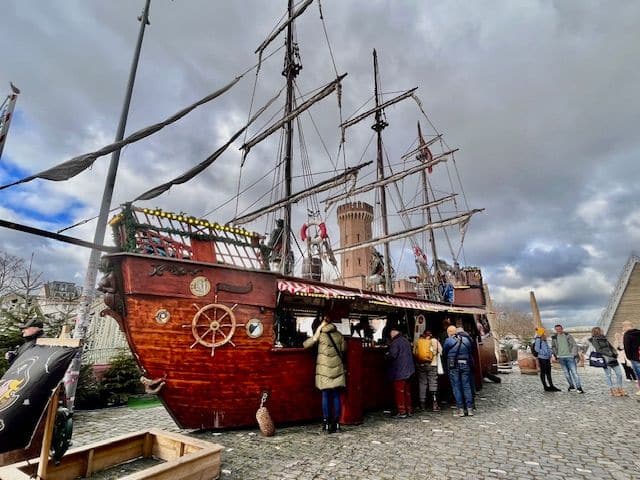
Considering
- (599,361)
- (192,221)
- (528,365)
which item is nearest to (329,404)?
(192,221)

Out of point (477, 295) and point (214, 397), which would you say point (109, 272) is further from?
point (477, 295)

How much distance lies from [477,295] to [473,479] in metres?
14.6

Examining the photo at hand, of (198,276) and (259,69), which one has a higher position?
(259,69)

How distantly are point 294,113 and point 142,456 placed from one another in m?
15.7

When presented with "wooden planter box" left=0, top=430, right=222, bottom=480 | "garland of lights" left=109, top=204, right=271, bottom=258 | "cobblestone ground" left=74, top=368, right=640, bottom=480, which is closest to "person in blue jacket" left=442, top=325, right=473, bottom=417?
"cobblestone ground" left=74, top=368, right=640, bottom=480

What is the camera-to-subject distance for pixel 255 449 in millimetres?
5500

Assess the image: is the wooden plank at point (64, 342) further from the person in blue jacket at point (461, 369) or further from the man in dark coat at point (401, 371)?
the person in blue jacket at point (461, 369)

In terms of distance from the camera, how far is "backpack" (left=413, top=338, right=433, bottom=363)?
28.2 ft

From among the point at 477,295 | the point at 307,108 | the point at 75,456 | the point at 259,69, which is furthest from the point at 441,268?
the point at 75,456

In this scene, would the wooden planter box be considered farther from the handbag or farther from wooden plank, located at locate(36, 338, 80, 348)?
the handbag

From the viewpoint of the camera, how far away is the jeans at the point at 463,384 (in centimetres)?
800

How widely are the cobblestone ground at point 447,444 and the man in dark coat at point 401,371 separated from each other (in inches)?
14.0

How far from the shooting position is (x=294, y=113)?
56.6 feet

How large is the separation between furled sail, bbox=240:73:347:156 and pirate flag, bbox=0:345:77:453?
15.6m
